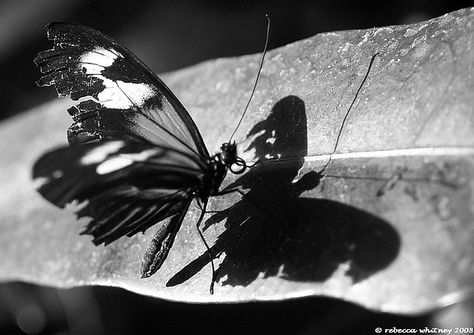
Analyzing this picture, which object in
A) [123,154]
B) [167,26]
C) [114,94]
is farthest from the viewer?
[167,26]

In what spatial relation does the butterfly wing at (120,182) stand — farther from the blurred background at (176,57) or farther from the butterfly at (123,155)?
the blurred background at (176,57)

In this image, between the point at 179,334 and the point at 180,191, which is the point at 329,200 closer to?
the point at 180,191

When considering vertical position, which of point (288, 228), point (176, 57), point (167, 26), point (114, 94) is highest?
point (167, 26)

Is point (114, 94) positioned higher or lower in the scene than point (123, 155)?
higher

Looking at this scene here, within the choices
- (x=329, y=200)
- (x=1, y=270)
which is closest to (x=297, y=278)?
(x=329, y=200)

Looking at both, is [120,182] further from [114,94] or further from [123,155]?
[114,94]

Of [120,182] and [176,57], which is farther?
[176,57]

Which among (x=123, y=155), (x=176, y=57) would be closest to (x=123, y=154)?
(x=123, y=155)
